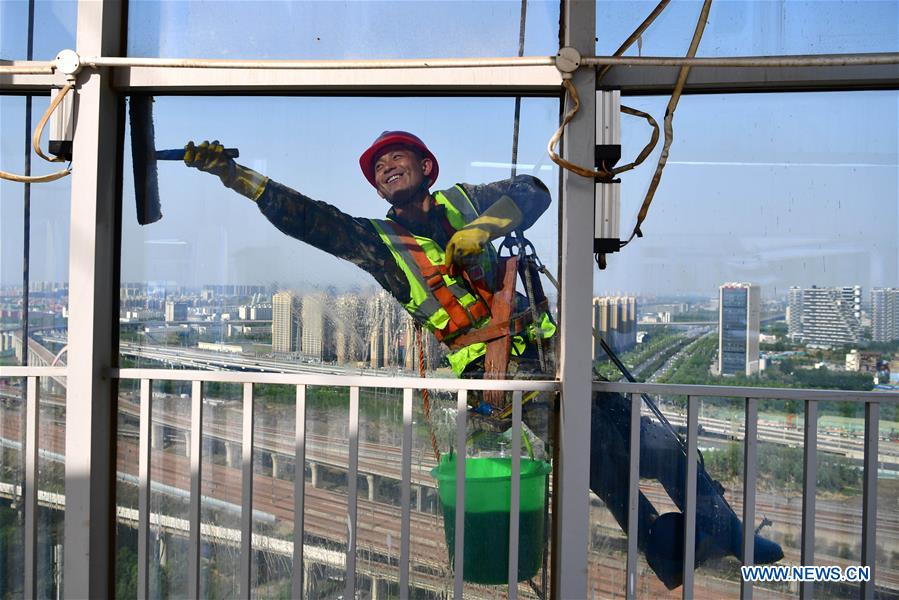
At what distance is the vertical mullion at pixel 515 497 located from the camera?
199cm

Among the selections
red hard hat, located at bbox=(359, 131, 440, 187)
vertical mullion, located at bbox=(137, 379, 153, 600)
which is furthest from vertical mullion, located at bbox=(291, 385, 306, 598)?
red hard hat, located at bbox=(359, 131, 440, 187)

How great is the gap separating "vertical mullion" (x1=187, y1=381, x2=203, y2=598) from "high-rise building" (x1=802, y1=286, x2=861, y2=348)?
6.52 feet

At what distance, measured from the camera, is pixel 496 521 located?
2.10 meters

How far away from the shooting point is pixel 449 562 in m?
2.14

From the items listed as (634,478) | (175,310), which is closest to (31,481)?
(175,310)

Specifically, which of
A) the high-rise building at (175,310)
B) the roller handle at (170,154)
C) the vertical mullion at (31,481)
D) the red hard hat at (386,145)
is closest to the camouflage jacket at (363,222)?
the red hard hat at (386,145)

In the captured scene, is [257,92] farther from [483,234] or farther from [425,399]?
[425,399]

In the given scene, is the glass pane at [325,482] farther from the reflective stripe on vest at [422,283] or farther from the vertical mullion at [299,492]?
the reflective stripe on vest at [422,283]

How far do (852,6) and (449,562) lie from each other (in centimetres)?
226

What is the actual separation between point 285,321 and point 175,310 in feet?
1.27

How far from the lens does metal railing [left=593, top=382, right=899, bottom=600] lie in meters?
1.96

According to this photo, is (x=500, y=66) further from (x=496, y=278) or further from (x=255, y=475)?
(x=255, y=475)

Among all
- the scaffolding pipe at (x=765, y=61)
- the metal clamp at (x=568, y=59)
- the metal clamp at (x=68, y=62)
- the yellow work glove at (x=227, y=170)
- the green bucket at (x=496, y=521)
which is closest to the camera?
the scaffolding pipe at (x=765, y=61)

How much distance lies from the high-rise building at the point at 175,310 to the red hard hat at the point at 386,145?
30.7 inches
